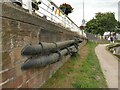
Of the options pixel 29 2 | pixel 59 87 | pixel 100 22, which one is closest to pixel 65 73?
pixel 59 87

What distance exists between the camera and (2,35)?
459 cm

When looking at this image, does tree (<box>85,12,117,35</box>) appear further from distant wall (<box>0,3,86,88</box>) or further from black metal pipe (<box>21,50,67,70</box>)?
distant wall (<box>0,3,86,88</box>)

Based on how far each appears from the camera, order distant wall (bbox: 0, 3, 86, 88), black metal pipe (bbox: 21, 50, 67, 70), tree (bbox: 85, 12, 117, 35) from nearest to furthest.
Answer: distant wall (bbox: 0, 3, 86, 88) → black metal pipe (bbox: 21, 50, 67, 70) → tree (bbox: 85, 12, 117, 35)

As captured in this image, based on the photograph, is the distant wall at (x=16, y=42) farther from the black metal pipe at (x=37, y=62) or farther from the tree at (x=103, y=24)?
the tree at (x=103, y=24)

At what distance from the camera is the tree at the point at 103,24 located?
73.5m

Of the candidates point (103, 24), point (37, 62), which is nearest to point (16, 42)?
point (37, 62)

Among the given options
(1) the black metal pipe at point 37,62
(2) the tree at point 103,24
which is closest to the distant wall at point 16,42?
(1) the black metal pipe at point 37,62

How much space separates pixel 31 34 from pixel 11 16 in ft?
4.38

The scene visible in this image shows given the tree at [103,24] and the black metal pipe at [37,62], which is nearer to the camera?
the black metal pipe at [37,62]

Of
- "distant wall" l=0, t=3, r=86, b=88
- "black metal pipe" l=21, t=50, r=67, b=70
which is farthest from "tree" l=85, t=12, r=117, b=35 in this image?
"distant wall" l=0, t=3, r=86, b=88

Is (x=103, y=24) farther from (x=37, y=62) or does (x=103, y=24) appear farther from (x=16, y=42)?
(x=16, y=42)

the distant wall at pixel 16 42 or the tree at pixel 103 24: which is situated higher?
the tree at pixel 103 24

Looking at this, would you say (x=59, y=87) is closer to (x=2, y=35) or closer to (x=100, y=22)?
(x=2, y=35)

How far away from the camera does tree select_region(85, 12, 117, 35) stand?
73500 mm
